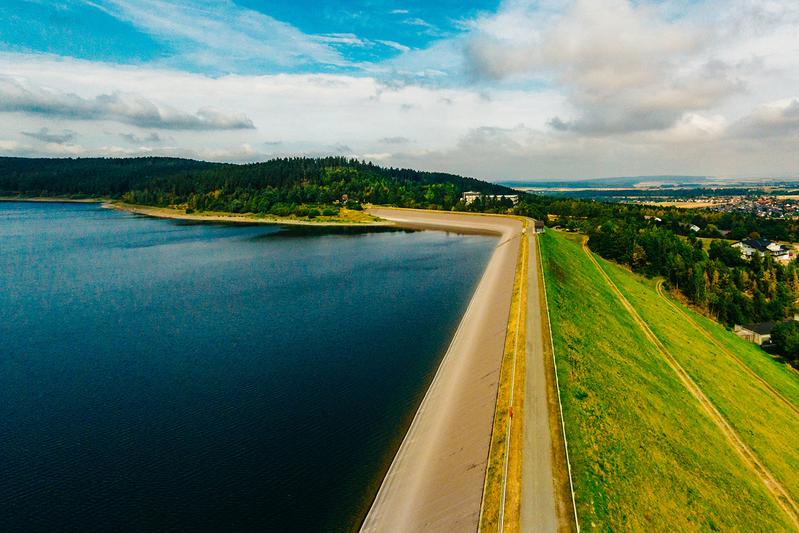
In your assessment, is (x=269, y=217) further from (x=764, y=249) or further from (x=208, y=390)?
(x=764, y=249)

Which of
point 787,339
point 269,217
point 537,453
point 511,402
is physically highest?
point 269,217

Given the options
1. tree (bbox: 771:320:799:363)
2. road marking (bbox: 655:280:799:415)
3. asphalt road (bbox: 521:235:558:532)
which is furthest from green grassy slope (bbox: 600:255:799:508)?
asphalt road (bbox: 521:235:558:532)

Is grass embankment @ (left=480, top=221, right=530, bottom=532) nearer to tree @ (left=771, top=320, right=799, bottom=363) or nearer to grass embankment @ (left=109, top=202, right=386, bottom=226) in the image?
tree @ (left=771, top=320, right=799, bottom=363)

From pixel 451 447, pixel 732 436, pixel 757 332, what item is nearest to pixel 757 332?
pixel 757 332

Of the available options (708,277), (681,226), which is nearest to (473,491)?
(708,277)

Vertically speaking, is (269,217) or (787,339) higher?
(269,217)

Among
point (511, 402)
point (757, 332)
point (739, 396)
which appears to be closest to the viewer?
point (511, 402)

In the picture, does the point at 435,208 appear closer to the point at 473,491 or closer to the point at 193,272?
the point at 193,272
